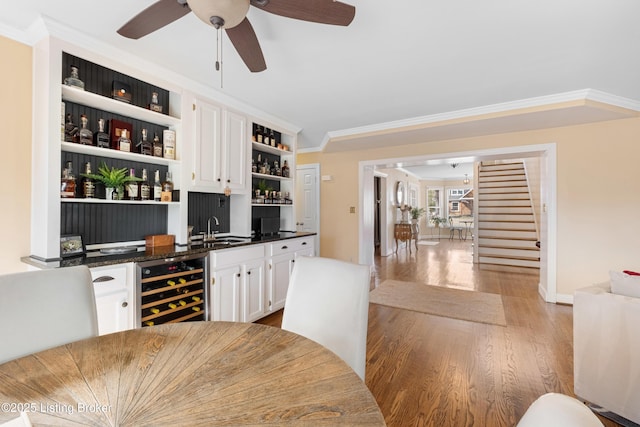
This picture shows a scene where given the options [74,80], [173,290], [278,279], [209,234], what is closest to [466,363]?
[278,279]

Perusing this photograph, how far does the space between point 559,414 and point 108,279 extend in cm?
225

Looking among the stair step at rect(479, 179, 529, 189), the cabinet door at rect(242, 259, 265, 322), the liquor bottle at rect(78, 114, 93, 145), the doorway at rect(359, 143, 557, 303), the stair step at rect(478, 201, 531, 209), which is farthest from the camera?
the stair step at rect(479, 179, 529, 189)

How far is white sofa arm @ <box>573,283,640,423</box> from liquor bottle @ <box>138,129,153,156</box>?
333cm

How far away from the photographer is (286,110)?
3664 millimetres

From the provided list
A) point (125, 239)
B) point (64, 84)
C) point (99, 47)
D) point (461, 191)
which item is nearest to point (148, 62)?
point (99, 47)

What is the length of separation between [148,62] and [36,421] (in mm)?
2665

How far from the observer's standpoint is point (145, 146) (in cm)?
248

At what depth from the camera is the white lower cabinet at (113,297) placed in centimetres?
182

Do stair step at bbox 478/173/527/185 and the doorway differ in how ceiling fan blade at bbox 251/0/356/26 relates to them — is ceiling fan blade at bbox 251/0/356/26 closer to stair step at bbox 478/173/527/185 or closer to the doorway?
the doorway

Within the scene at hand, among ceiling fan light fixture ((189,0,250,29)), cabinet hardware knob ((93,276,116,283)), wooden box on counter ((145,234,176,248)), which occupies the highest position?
ceiling fan light fixture ((189,0,250,29))

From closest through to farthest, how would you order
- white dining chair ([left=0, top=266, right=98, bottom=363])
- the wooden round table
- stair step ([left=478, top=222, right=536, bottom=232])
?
the wooden round table → white dining chair ([left=0, top=266, right=98, bottom=363]) → stair step ([left=478, top=222, right=536, bottom=232])

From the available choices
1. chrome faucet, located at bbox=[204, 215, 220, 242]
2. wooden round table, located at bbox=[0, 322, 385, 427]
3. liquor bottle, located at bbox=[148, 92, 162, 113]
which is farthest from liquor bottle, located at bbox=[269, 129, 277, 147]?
wooden round table, located at bbox=[0, 322, 385, 427]

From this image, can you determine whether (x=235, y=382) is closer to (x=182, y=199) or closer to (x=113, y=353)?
(x=113, y=353)

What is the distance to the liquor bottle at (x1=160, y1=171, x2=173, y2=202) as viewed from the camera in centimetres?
259
